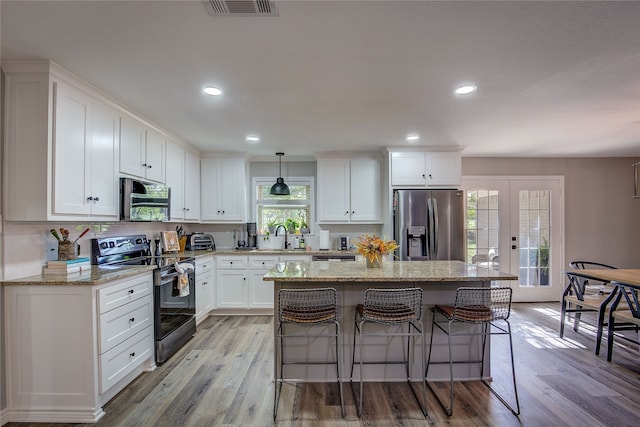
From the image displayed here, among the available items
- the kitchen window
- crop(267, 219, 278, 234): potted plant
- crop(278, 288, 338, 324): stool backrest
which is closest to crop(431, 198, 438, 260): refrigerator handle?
the kitchen window

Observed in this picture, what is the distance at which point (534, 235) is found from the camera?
504 centimetres

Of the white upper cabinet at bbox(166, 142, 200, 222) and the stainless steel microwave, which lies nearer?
the stainless steel microwave

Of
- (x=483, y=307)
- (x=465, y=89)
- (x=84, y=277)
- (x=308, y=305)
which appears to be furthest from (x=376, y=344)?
(x=84, y=277)

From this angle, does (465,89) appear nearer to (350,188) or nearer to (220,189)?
(350,188)

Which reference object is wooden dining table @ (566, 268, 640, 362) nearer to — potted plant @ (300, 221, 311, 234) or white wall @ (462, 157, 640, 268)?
white wall @ (462, 157, 640, 268)

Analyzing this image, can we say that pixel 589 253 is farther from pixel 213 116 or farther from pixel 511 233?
pixel 213 116

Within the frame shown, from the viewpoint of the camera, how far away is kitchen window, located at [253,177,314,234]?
5.05 metres

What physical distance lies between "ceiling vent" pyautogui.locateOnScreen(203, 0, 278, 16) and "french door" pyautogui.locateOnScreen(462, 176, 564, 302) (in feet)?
14.6

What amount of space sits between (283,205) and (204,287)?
1782mm

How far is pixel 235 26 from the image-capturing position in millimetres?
1638

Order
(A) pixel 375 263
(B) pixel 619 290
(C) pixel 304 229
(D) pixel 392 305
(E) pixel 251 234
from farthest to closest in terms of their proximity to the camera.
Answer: (C) pixel 304 229 < (E) pixel 251 234 < (B) pixel 619 290 < (A) pixel 375 263 < (D) pixel 392 305

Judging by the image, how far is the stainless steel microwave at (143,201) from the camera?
2.79m

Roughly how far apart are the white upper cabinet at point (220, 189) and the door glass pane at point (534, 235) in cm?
459

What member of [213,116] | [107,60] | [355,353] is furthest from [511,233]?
[107,60]
